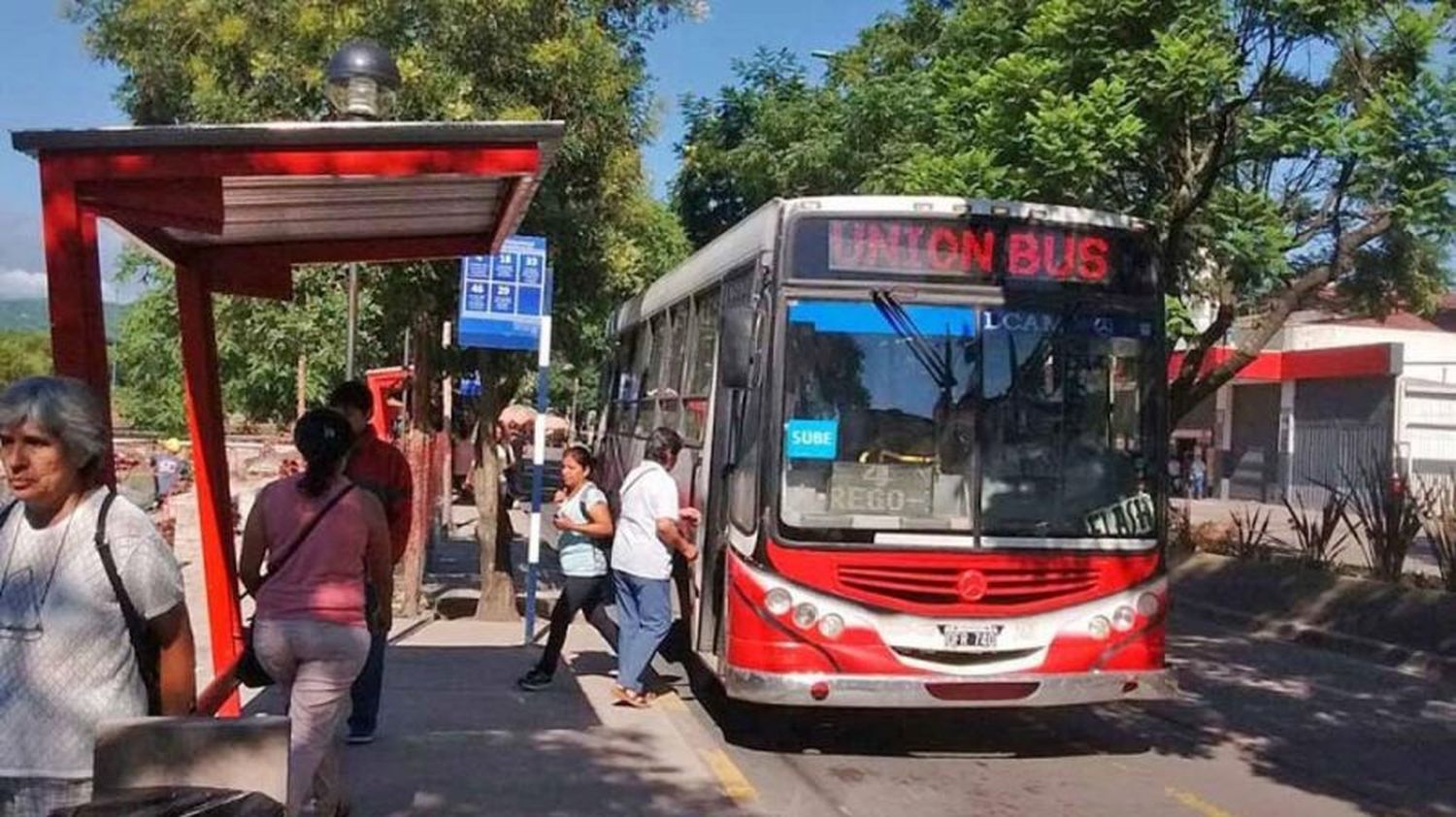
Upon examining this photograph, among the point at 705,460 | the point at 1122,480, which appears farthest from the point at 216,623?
the point at 1122,480

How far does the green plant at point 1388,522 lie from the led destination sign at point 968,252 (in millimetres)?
9024

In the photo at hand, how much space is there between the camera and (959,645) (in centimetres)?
866

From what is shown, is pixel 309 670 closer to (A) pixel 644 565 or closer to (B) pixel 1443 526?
(A) pixel 644 565

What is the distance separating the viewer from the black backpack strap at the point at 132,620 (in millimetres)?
3680

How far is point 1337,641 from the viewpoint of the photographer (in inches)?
609

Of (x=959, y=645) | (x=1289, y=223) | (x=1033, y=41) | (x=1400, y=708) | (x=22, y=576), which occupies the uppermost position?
(x=1033, y=41)

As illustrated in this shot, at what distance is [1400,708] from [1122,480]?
4332 millimetres

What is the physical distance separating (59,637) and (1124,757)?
7093 millimetres

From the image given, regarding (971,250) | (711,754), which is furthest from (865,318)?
(711,754)

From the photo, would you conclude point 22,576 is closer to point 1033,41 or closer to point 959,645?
point 959,645

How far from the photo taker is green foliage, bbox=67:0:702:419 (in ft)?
43.0

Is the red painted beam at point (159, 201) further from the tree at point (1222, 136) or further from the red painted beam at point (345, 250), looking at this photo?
the tree at point (1222, 136)

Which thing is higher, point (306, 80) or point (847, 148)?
point (847, 148)

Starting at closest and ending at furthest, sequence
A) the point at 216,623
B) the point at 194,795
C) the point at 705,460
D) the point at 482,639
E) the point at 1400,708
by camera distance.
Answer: the point at 194,795 < the point at 216,623 < the point at 705,460 < the point at 1400,708 < the point at 482,639
